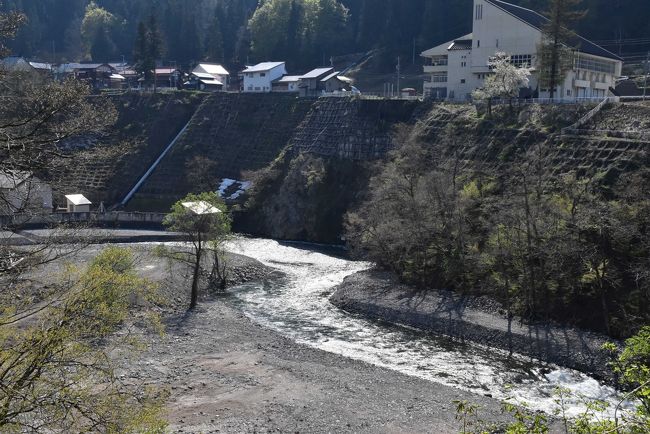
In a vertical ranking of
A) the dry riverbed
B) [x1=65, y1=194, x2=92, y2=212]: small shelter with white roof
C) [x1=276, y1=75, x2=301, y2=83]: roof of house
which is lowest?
the dry riverbed

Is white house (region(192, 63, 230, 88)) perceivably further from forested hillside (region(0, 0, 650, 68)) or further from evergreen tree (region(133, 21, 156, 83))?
forested hillside (region(0, 0, 650, 68))

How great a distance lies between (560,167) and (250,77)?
41.7 meters

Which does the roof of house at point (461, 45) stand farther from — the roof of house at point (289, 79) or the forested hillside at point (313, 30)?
the forested hillside at point (313, 30)

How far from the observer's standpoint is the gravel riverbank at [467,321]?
68.1ft

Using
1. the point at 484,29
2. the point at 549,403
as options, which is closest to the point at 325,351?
the point at 549,403

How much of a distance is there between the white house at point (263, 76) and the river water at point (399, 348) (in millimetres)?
35173

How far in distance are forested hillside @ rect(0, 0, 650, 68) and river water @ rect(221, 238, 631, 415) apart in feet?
173

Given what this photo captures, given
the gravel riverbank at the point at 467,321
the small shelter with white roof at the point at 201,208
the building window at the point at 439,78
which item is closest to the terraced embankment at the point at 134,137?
the small shelter with white roof at the point at 201,208

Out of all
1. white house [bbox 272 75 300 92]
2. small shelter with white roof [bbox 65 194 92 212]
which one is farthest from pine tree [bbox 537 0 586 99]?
small shelter with white roof [bbox 65 194 92 212]

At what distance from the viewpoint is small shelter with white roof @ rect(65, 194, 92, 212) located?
42125mm

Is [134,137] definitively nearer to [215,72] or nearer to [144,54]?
[144,54]

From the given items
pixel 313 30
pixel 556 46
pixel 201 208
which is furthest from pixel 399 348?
Result: pixel 313 30

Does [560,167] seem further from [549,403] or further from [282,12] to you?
[282,12]

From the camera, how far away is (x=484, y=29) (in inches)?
1832
